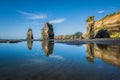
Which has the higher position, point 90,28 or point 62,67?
point 90,28

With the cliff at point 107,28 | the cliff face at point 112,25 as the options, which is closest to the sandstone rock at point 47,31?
the cliff at point 107,28

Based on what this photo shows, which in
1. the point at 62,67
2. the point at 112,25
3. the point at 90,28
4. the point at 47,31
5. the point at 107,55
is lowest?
the point at 62,67

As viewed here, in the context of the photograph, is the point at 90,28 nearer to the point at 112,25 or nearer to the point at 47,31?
the point at 112,25

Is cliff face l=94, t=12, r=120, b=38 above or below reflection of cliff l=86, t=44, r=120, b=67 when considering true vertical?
above

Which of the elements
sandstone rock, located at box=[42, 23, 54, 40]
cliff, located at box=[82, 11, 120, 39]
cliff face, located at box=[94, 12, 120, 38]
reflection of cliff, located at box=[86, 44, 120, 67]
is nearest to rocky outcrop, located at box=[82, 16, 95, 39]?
cliff, located at box=[82, 11, 120, 39]

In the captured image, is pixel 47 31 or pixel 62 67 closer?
pixel 62 67

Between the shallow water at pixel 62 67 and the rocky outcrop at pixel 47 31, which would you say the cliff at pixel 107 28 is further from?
the shallow water at pixel 62 67

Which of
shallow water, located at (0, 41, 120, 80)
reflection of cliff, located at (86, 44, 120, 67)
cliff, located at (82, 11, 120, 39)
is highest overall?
cliff, located at (82, 11, 120, 39)

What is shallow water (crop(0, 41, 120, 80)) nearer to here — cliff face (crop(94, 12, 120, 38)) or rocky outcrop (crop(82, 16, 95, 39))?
cliff face (crop(94, 12, 120, 38))

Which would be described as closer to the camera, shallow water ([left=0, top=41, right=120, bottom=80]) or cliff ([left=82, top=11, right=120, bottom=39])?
shallow water ([left=0, top=41, right=120, bottom=80])

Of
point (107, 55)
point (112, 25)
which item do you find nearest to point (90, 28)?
point (112, 25)

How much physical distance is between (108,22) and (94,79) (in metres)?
101

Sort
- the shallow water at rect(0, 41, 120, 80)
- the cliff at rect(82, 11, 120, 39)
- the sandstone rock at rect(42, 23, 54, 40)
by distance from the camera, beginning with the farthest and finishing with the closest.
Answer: the sandstone rock at rect(42, 23, 54, 40), the cliff at rect(82, 11, 120, 39), the shallow water at rect(0, 41, 120, 80)

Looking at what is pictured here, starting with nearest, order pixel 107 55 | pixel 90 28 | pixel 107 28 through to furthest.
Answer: pixel 107 55, pixel 107 28, pixel 90 28
